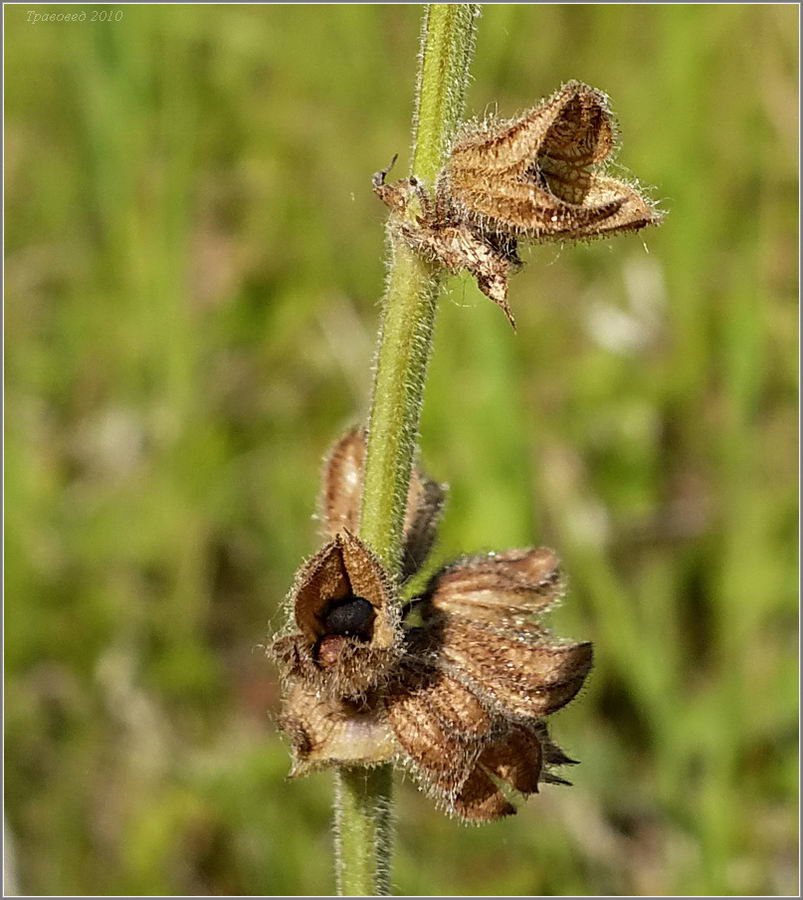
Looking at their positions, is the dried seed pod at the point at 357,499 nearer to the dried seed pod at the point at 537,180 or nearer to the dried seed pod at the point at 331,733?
the dried seed pod at the point at 331,733

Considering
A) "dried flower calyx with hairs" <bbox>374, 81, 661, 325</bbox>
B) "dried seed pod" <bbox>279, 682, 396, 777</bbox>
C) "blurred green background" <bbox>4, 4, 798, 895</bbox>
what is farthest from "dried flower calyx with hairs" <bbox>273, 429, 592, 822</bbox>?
"blurred green background" <bbox>4, 4, 798, 895</bbox>

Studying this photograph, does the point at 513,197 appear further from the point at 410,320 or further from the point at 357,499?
the point at 357,499

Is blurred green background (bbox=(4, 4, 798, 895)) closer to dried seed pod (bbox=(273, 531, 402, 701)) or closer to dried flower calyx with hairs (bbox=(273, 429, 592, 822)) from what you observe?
dried flower calyx with hairs (bbox=(273, 429, 592, 822))

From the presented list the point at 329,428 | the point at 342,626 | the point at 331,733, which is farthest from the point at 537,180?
the point at 329,428

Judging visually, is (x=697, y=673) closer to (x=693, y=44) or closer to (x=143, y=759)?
(x=143, y=759)

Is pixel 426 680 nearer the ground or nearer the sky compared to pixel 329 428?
nearer the ground
